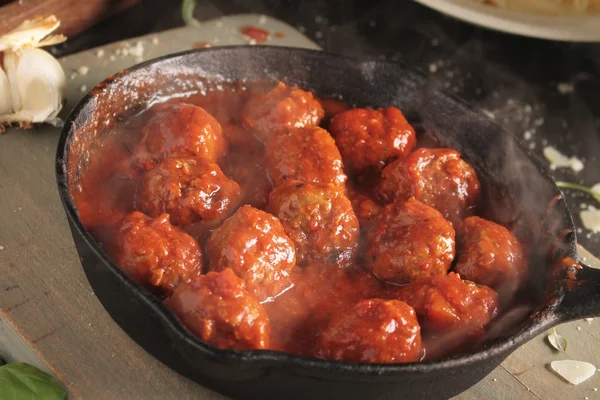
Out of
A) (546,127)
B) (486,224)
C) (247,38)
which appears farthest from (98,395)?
(546,127)

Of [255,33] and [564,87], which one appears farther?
[564,87]

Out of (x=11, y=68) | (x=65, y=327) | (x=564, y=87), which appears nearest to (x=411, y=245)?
→ (x=65, y=327)

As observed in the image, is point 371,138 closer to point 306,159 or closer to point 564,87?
point 306,159

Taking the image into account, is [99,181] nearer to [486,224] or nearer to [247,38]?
[486,224]

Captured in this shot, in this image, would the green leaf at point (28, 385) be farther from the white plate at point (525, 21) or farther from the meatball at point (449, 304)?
the white plate at point (525, 21)

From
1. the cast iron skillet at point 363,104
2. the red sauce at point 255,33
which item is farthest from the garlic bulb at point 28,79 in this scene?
the red sauce at point 255,33

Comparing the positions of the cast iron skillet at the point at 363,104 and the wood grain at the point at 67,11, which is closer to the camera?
the cast iron skillet at the point at 363,104
